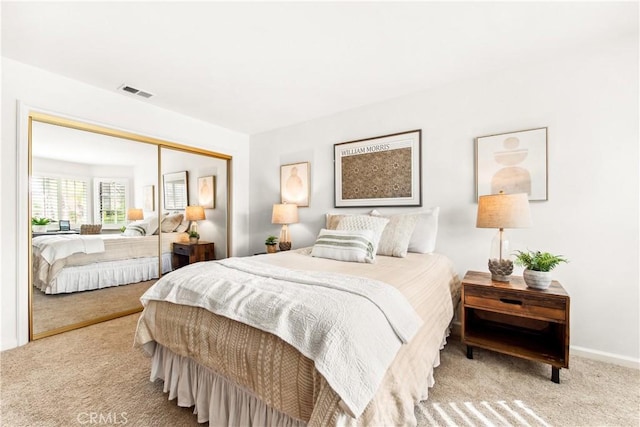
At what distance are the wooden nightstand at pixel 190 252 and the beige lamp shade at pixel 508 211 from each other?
3.35 metres

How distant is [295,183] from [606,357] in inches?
131

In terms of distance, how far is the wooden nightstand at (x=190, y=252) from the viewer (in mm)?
3486

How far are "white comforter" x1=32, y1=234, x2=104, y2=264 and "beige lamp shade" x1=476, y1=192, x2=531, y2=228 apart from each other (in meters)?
3.66

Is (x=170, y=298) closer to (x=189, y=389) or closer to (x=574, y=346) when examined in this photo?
(x=189, y=389)

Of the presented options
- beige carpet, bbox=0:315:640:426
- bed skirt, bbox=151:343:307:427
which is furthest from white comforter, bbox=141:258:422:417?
beige carpet, bbox=0:315:640:426

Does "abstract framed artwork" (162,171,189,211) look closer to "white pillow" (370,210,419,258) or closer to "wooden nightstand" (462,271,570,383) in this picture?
"white pillow" (370,210,419,258)

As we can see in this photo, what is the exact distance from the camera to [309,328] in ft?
3.40

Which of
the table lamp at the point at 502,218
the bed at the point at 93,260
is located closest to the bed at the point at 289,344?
the table lamp at the point at 502,218

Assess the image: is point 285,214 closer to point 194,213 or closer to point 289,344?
point 194,213

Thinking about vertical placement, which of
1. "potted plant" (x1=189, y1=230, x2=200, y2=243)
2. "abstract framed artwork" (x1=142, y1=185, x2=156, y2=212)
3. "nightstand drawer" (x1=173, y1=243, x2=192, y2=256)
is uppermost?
"abstract framed artwork" (x1=142, y1=185, x2=156, y2=212)

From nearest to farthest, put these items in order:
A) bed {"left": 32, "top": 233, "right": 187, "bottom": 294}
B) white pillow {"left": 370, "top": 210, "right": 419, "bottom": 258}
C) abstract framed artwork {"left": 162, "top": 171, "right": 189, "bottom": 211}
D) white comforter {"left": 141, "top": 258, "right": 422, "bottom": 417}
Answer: white comforter {"left": 141, "top": 258, "right": 422, "bottom": 417} → white pillow {"left": 370, "top": 210, "right": 419, "bottom": 258} → bed {"left": 32, "top": 233, "right": 187, "bottom": 294} → abstract framed artwork {"left": 162, "top": 171, "right": 189, "bottom": 211}

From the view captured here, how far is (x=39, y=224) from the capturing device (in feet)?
7.95

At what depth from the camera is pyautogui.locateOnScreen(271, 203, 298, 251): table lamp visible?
343 centimetres

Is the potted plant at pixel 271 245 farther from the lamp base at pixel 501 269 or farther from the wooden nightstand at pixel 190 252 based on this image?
the lamp base at pixel 501 269
